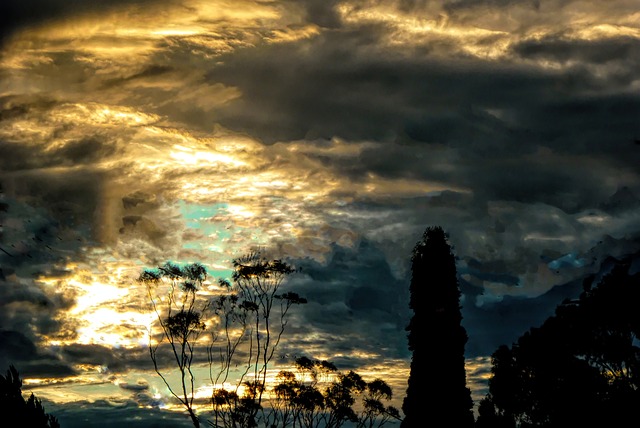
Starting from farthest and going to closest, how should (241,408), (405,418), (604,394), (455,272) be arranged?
(241,408)
(455,272)
(405,418)
(604,394)

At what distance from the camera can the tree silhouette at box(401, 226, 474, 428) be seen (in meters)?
61.6

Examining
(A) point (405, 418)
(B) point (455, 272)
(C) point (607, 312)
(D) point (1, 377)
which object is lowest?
(A) point (405, 418)

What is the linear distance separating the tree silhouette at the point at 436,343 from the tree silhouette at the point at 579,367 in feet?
21.6

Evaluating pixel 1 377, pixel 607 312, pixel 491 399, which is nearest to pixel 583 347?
pixel 607 312

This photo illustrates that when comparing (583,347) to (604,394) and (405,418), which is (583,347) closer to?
(604,394)

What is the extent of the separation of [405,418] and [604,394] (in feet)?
50.2

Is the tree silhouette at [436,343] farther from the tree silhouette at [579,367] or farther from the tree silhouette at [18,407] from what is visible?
the tree silhouette at [18,407]

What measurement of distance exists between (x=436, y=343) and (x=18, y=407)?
33.1 m

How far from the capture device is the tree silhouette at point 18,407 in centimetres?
5909

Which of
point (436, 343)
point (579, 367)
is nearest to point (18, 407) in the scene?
point (436, 343)

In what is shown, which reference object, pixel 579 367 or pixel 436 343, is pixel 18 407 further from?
pixel 579 367

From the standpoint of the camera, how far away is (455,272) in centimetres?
6694

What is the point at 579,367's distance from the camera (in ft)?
202

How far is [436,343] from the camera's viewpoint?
63500mm
